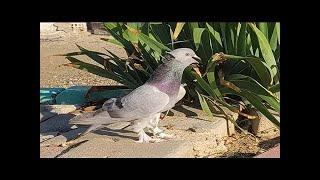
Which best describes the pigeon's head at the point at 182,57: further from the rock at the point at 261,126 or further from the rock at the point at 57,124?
the rock at the point at 57,124

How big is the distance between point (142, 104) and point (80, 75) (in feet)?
13.1

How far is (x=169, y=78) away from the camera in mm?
3379

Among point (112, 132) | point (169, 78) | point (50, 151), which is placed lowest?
point (50, 151)

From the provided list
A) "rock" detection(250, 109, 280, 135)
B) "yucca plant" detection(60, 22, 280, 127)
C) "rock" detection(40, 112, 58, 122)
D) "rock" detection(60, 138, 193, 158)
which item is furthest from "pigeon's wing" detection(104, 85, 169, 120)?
"rock" detection(40, 112, 58, 122)

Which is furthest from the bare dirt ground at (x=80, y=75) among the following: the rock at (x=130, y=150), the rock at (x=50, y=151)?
the rock at (x=50, y=151)

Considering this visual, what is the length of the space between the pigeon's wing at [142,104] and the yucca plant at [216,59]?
646 millimetres

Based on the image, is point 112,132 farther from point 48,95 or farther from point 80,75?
point 80,75

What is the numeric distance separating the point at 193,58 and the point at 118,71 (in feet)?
4.32

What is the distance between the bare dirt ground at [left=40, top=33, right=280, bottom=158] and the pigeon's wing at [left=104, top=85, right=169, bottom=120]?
0.67 meters

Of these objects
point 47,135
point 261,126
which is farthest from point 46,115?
point 261,126

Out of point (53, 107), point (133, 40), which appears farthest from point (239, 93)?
point (53, 107)

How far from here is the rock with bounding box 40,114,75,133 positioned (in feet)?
13.9

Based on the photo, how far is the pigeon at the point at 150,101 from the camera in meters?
3.33

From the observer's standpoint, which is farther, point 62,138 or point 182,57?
point 62,138
